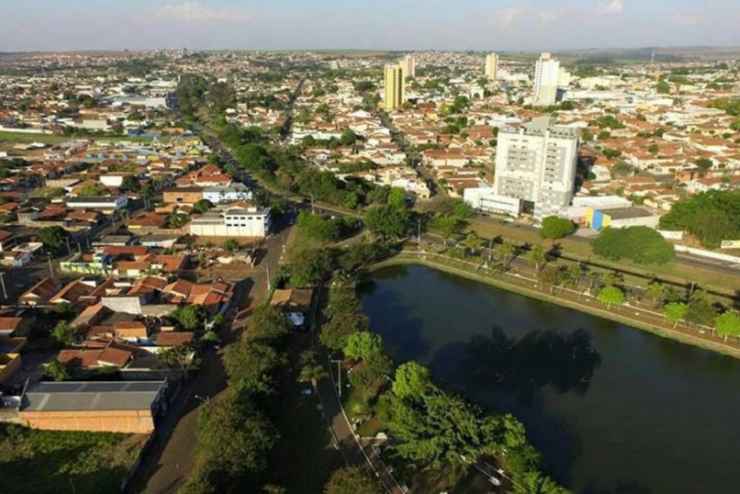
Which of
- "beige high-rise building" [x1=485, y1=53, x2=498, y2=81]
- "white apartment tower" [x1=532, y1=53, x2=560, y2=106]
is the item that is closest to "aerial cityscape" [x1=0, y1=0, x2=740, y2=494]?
"white apartment tower" [x1=532, y1=53, x2=560, y2=106]

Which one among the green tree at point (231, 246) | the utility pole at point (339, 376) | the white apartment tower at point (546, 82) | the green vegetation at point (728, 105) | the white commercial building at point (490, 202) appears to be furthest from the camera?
the white apartment tower at point (546, 82)

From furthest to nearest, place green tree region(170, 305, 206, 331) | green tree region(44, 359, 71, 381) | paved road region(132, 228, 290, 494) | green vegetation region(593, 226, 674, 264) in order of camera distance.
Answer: green vegetation region(593, 226, 674, 264) → green tree region(170, 305, 206, 331) → green tree region(44, 359, 71, 381) → paved road region(132, 228, 290, 494)

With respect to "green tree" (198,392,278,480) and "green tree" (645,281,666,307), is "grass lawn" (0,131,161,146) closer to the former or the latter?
Result: "green tree" (198,392,278,480)

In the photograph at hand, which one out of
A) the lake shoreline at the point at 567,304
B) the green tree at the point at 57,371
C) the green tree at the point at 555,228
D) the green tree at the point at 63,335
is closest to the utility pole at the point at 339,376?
the green tree at the point at 57,371

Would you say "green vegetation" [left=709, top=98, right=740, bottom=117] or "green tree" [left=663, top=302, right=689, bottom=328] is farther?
"green vegetation" [left=709, top=98, right=740, bottom=117]

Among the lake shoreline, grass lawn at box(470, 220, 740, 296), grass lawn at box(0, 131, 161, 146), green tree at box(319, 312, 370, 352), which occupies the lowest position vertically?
the lake shoreline

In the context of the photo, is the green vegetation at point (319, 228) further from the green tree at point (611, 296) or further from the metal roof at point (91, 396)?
the metal roof at point (91, 396)
